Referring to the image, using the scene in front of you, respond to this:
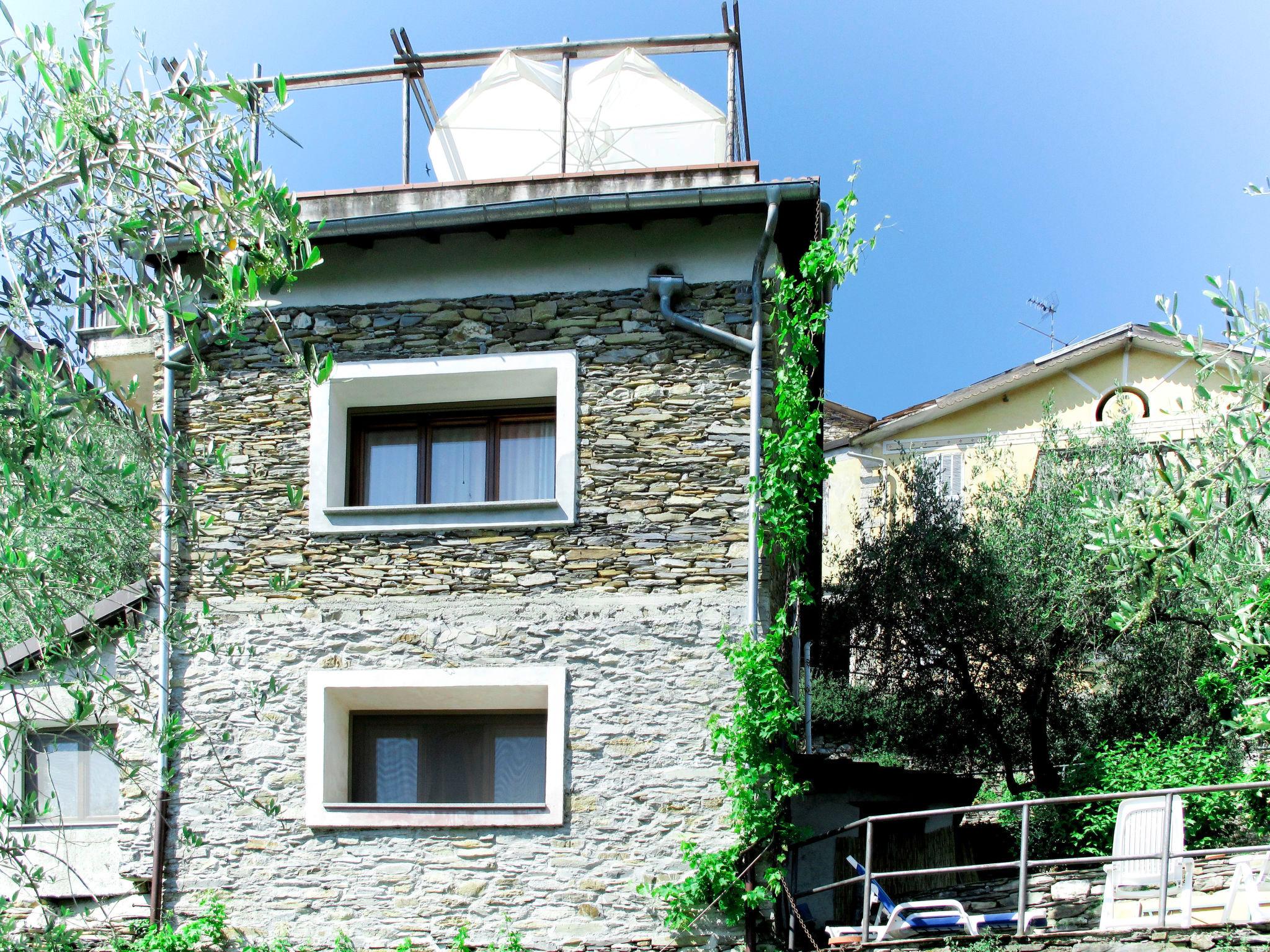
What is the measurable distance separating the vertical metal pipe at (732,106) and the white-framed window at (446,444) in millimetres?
2096

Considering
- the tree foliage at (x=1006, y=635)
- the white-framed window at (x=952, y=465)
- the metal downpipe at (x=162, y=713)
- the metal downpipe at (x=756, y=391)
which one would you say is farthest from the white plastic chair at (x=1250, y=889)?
the white-framed window at (x=952, y=465)

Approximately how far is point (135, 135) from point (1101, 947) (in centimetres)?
675

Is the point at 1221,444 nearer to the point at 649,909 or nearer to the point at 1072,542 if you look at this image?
the point at 649,909

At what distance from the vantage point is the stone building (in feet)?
28.2

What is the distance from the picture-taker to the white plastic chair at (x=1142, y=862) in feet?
26.8

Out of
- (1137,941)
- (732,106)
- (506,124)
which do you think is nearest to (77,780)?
(506,124)

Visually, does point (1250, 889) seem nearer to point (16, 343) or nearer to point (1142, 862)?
point (1142, 862)

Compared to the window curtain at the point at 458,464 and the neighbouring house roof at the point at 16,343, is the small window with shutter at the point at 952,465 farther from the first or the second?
the neighbouring house roof at the point at 16,343

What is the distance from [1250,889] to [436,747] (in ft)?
18.4

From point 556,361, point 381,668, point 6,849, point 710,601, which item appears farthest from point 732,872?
point 6,849

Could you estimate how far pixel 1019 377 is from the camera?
2152 centimetres

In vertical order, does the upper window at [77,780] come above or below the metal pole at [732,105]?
below

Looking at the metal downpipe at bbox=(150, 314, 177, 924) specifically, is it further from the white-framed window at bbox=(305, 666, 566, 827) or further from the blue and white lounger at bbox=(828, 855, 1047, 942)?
the blue and white lounger at bbox=(828, 855, 1047, 942)

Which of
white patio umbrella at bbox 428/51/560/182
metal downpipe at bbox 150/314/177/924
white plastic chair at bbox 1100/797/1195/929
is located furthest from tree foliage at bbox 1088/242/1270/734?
metal downpipe at bbox 150/314/177/924
